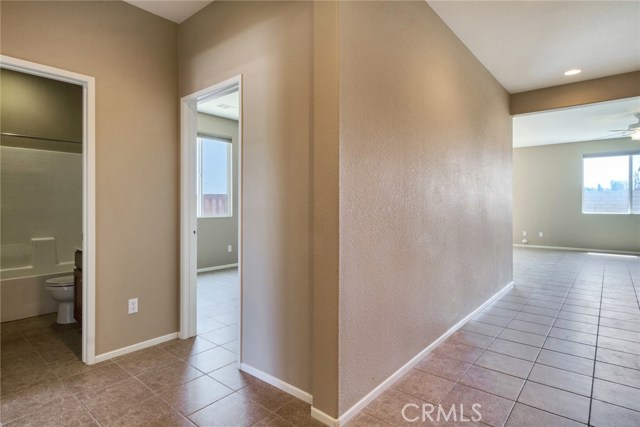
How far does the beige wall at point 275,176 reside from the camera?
204cm

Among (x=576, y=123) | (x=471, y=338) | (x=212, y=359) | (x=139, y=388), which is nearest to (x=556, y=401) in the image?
(x=471, y=338)

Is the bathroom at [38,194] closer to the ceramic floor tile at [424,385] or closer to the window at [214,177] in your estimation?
the window at [214,177]

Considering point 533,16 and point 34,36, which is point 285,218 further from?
point 533,16

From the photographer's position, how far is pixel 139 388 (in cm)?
216

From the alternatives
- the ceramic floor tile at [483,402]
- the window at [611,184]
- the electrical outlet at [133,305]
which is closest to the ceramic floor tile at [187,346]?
the electrical outlet at [133,305]

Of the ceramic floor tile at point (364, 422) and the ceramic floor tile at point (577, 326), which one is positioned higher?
the ceramic floor tile at point (577, 326)

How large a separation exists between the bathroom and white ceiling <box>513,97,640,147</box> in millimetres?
6266

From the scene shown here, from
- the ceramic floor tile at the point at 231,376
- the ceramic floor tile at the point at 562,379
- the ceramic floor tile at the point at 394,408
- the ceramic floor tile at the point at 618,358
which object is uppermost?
the ceramic floor tile at the point at 618,358

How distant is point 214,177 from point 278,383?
4.60 m

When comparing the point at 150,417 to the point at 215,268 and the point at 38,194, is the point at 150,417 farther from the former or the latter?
the point at 215,268

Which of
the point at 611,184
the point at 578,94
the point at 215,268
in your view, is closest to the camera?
the point at 578,94

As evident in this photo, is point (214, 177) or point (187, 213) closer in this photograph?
point (187, 213)

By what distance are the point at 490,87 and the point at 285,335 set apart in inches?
149

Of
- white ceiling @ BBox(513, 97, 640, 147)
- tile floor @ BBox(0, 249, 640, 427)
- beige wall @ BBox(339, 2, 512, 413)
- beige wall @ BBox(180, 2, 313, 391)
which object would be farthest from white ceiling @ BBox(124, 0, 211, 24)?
white ceiling @ BBox(513, 97, 640, 147)
